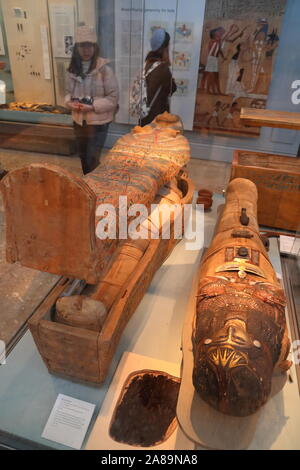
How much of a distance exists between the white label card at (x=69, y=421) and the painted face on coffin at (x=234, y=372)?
63 centimetres

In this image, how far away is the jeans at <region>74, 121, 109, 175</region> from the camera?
3.29 metres

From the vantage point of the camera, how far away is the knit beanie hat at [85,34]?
8.95ft

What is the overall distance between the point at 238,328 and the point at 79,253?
0.80 m

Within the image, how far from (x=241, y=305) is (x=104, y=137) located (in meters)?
2.47

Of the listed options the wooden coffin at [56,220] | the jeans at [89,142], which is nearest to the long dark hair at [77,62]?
the jeans at [89,142]

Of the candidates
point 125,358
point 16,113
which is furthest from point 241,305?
point 16,113

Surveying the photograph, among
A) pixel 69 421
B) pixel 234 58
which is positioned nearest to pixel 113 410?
pixel 69 421

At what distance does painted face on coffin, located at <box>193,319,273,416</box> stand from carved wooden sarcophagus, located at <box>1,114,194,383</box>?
497mm

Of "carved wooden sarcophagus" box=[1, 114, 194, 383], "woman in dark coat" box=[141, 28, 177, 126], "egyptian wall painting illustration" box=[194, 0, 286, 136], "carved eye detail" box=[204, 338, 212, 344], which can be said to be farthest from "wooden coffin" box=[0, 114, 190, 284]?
"egyptian wall painting illustration" box=[194, 0, 286, 136]

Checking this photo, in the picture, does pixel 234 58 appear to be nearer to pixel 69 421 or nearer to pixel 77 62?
pixel 77 62

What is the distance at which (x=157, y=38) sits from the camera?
10.9 feet

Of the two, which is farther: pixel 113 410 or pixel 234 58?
pixel 234 58

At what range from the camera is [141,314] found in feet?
7.86

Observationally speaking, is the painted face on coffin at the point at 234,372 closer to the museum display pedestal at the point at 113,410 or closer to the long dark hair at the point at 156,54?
the museum display pedestal at the point at 113,410
